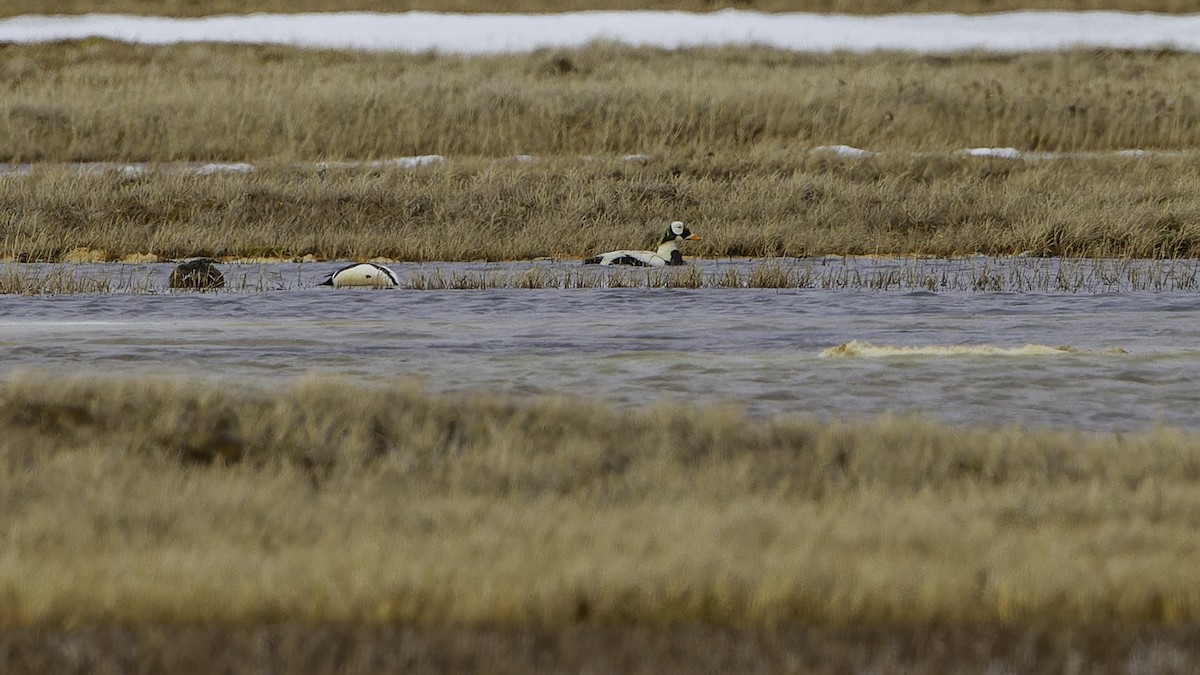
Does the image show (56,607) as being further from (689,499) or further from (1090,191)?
(1090,191)

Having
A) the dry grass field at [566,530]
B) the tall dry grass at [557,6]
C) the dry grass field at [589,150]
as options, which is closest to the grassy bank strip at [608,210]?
the dry grass field at [589,150]

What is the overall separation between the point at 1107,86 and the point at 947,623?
3354 centimetres

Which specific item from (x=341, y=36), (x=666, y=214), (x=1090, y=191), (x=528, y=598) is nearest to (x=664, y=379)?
(x=528, y=598)

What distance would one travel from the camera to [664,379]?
→ 1047 centimetres

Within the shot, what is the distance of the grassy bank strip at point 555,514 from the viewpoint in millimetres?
4707

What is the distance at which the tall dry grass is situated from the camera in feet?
160

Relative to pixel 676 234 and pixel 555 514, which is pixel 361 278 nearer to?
pixel 676 234

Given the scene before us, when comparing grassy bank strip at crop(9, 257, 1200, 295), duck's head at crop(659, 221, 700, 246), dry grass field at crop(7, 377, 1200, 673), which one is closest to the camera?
dry grass field at crop(7, 377, 1200, 673)

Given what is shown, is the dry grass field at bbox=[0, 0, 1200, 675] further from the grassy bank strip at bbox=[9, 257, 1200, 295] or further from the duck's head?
the duck's head

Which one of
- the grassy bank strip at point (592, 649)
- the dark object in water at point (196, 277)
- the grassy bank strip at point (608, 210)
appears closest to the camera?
the grassy bank strip at point (592, 649)

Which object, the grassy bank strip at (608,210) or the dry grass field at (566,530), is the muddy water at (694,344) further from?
the grassy bank strip at (608,210)

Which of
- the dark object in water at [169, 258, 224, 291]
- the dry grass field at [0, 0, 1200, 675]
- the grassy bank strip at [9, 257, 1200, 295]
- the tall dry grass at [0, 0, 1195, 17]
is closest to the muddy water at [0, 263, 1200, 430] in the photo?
the grassy bank strip at [9, 257, 1200, 295]

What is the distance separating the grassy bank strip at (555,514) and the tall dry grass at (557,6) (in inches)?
1653

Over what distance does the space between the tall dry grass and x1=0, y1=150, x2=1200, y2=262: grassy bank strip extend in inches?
895
